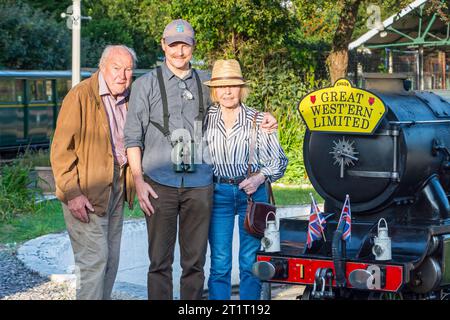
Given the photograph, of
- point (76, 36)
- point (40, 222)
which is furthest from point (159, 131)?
point (76, 36)

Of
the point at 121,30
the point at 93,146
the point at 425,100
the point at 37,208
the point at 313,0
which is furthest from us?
the point at 121,30

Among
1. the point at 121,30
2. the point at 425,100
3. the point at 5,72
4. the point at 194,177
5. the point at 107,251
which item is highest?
the point at 121,30

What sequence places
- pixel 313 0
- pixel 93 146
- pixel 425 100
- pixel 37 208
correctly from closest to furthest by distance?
pixel 93 146 < pixel 425 100 < pixel 37 208 < pixel 313 0

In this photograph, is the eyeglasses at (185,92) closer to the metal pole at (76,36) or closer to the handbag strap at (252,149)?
the handbag strap at (252,149)

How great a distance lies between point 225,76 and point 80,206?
131cm

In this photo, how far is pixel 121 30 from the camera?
43.4 meters

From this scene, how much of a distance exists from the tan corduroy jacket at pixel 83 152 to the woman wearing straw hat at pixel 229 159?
746 mm

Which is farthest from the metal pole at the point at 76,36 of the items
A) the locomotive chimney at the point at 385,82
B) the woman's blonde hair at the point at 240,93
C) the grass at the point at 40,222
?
the woman's blonde hair at the point at 240,93

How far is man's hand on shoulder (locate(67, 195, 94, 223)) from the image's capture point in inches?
229

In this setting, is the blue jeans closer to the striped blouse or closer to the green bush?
the striped blouse

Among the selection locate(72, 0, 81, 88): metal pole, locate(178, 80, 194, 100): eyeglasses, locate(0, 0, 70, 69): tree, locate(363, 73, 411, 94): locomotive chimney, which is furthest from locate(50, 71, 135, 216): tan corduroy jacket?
locate(0, 0, 70, 69): tree
